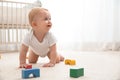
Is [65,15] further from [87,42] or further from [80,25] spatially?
[87,42]

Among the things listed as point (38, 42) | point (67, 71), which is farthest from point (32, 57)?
point (67, 71)

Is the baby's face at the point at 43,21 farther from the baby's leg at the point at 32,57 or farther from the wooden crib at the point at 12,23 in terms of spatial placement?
the wooden crib at the point at 12,23

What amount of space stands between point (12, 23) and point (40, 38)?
1096 mm

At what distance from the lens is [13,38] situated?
248 centimetres

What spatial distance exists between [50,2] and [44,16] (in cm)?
152

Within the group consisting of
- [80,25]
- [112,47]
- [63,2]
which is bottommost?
[112,47]

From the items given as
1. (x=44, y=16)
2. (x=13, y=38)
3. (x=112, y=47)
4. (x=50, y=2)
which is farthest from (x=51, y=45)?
(x=50, y=2)

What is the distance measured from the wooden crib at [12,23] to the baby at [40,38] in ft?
3.50

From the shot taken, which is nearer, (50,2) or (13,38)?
(13,38)

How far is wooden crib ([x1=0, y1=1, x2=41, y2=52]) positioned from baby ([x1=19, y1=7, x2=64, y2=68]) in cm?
107

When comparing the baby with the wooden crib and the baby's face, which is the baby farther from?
the wooden crib

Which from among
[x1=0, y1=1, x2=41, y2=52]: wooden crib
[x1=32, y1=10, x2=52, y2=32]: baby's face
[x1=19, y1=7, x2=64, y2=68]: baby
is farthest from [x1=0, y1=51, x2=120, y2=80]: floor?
[x1=0, y1=1, x2=41, y2=52]: wooden crib

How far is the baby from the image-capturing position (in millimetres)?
1259

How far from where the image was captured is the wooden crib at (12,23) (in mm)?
2312
